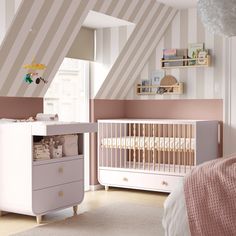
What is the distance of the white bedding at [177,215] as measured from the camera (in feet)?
8.72

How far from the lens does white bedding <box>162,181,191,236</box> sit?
2658 millimetres

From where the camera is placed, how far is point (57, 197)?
4348 mm

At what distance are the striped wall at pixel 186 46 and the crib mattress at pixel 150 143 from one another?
0.71 metres

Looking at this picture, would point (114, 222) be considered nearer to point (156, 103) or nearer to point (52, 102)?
point (52, 102)

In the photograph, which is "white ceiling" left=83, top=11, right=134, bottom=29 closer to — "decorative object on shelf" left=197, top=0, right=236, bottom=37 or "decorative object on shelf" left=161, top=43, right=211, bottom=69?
"decorative object on shelf" left=161, top=43, right=211, bottom=69

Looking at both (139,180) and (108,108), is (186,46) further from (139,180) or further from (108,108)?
(139,180)

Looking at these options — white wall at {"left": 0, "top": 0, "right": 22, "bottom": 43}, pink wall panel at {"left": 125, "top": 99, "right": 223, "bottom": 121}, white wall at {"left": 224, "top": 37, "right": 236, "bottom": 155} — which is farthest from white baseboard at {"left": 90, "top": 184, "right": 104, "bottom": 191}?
white wall at {"left": 0, "top": 0, "right": 22, "bottom": 43}

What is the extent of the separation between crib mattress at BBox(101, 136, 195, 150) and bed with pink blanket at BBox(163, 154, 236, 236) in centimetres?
247

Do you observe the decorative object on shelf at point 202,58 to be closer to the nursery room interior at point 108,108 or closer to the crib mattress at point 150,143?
the nursery room interior at point 108,108

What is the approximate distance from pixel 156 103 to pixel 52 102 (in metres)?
1.39

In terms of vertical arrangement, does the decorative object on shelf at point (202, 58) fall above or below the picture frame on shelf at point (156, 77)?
above

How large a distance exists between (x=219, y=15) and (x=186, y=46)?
9.21ft

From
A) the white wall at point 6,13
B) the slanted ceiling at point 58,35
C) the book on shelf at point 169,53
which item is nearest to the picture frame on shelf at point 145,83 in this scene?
the slanted ceiling at point 58,35

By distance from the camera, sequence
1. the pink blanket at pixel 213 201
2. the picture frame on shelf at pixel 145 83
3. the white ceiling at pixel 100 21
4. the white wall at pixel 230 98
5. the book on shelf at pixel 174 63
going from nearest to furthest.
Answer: the pink blanket at pixel 213 201 < the white ceiling at pixel 100 21 < the white wall at pixel 230 98 < the book on shelf at pixel 174 63 < the picture frame on shelf at pixel 145 83
